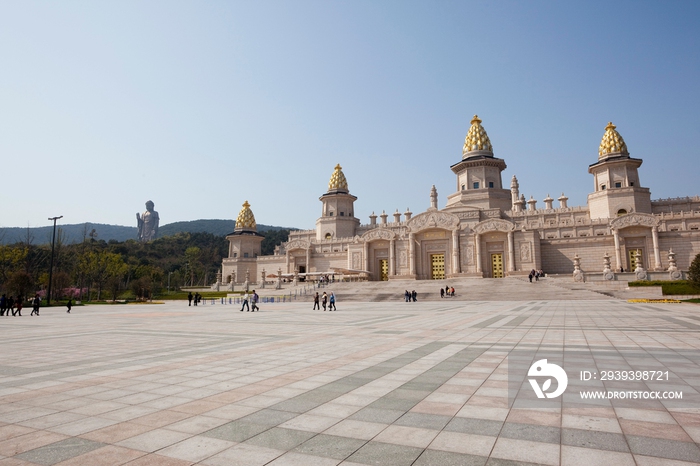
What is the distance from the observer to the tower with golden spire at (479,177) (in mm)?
55875

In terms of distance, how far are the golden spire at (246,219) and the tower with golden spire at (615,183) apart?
51812 millimetres

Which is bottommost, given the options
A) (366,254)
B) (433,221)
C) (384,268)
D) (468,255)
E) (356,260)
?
(384,268)

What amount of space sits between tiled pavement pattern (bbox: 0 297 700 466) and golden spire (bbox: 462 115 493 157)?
52.6 meters

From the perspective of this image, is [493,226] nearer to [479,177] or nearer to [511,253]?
[511,253]

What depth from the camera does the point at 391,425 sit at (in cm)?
444

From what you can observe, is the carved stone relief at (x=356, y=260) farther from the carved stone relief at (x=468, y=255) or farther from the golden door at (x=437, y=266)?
the carved stone relief at (x=468, y=255)

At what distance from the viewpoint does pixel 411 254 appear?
51781 millimetres

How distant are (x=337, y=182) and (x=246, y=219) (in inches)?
693

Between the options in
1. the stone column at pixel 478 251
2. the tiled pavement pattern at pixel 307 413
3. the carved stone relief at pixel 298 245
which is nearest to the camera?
the tiled pavement pattern at pixel 307 413

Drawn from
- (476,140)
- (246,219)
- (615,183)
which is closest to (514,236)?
(615,183)

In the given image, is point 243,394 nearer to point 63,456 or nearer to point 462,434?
point 63,456

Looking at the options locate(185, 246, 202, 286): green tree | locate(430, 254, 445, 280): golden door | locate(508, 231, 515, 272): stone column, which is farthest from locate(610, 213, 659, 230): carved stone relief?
locate(185, 246, 202, 286): green tree

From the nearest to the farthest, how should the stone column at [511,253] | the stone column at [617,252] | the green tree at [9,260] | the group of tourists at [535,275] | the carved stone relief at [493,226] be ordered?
the group of tourists at [535,275]
the stone column at [617,252]
the green tree at [9,260]
the stone column at [511,253]
the carved stone relief at [493,226]

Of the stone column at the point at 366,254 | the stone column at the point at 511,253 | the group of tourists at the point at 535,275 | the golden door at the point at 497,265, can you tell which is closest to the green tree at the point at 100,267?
the stone column at the point at 366,254
